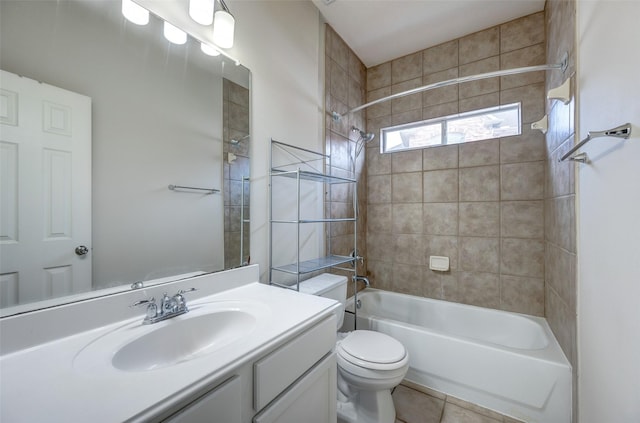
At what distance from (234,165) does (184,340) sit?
0.82 m

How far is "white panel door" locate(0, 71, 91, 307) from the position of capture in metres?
0.68

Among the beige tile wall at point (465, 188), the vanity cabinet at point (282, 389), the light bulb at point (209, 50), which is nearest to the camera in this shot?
the vanity cabinet at point (282, 389)

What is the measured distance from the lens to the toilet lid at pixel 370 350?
52.1 inches

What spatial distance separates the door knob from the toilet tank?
3.34ft

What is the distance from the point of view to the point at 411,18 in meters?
1.95

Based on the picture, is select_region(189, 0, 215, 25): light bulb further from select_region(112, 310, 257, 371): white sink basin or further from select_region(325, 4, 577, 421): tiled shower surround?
select_region(112, 310, 257, 371): white sink basin

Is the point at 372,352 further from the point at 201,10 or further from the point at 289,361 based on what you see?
the point at 201,10

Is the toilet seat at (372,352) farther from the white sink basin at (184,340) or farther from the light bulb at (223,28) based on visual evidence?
the light bulb at (223,28)

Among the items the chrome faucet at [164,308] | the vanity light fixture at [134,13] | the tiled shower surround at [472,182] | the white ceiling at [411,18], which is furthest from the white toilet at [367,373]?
the white ceiling at [411,18]

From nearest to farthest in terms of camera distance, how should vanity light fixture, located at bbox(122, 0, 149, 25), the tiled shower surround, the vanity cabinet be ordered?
1. the vanity cabinet
2. vanity light fixture, located at bbox(122, 0, 149, 25)
3. the tiled shower surround

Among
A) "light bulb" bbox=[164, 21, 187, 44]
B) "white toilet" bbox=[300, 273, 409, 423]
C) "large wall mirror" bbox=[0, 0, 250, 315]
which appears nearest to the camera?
"large wall mirror" bbox=[0, 0, 250, 315]

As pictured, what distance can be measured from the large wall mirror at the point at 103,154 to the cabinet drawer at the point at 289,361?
59 cm

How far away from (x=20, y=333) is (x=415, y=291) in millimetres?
2452

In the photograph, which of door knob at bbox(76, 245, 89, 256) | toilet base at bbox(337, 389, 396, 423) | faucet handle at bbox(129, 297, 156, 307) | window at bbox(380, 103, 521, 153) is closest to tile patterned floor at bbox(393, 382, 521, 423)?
toilet base at bbox(337, 389, 396, 423)
